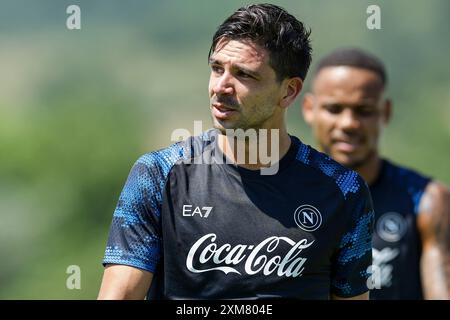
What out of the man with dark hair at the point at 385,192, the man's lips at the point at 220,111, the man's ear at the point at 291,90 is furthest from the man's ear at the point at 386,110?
the man's lips at the point at 220,111

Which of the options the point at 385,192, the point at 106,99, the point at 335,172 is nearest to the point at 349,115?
the point at 385,192

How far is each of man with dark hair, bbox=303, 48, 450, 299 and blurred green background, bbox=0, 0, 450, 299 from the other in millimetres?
4144

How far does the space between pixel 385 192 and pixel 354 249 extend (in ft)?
10.7

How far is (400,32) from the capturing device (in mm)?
14773

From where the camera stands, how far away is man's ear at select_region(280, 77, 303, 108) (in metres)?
5.03

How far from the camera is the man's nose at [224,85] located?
15.3 ft

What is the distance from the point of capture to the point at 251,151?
486 centimetres

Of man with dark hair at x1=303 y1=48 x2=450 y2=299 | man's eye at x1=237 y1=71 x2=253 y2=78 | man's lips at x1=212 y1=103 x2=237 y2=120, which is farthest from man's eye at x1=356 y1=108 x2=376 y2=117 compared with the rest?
man's lips at x1=212 y1=103 x2=237 y2=120

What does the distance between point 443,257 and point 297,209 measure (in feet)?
10.7

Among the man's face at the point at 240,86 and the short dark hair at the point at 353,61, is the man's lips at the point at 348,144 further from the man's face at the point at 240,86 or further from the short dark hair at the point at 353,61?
the man's face at the point at 240,86

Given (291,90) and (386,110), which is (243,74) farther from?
(386,110)

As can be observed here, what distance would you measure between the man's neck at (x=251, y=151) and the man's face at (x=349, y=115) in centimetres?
316
